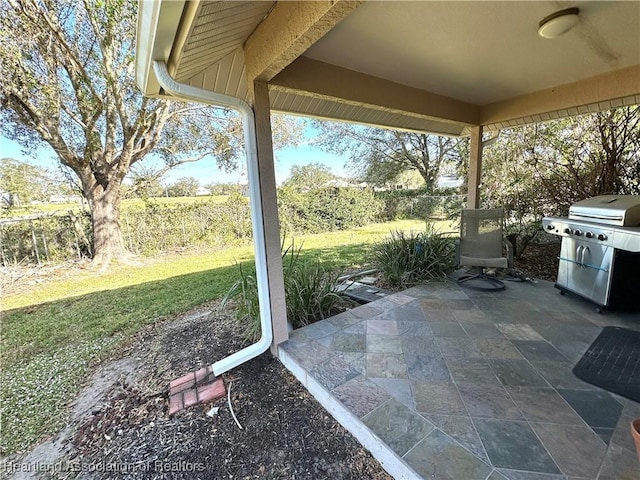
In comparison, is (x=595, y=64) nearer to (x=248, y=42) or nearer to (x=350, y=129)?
(x=248, y=42)

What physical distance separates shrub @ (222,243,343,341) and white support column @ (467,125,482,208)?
2.81 metres

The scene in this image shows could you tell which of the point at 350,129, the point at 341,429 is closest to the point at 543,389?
the point at 341,429

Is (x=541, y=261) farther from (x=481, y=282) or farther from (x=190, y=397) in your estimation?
(x=190, y=397)

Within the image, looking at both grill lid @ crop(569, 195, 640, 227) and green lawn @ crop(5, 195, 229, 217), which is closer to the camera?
grill lid @ crop(569, 195, 640, 227)

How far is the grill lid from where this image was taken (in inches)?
99.3

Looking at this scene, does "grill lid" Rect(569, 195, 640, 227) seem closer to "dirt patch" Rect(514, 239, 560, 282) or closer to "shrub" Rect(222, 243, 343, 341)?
"dirt patch" Rect(514, 239, 560, 282)

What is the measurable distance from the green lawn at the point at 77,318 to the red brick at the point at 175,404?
0.72 m

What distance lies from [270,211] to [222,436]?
5.06 ft

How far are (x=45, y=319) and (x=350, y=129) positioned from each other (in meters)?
11.5

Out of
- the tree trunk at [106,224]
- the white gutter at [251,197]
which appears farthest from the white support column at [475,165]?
the tree trunk at [106,224]

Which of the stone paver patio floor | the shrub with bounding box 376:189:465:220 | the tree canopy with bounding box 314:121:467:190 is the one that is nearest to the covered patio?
the stone paver patio floor

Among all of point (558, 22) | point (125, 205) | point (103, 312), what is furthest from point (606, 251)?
point (125, 205)

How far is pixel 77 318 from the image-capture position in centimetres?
367

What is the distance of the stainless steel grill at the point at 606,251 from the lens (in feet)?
8.29
